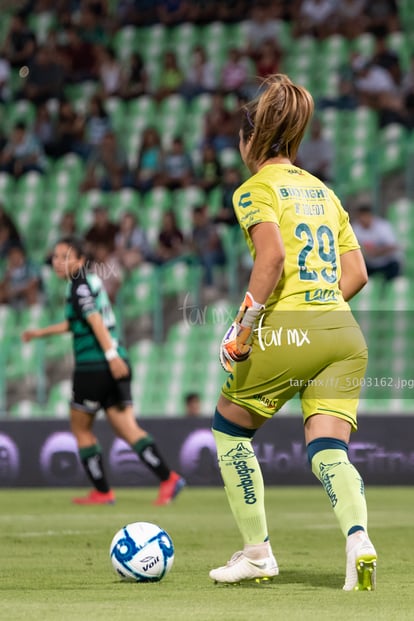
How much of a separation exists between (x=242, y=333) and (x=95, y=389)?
17.8 feet

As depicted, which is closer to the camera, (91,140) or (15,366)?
(15,366)

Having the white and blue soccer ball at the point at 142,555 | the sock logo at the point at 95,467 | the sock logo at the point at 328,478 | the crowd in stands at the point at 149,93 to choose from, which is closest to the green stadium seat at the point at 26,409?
the crowd in stands at the point at 149,93

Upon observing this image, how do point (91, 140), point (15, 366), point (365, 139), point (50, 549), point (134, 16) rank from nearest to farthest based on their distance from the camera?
point (50, 549) → point (15, 366) → point (365, 139) → point (91, 140) → point (134, 16)

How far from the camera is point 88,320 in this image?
10742 mm

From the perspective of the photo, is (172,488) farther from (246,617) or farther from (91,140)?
(91,140)

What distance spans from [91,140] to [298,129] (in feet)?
45.6

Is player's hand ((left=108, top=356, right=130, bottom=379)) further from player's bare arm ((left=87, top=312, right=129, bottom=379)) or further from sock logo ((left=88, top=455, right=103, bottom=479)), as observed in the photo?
sock logo ((left=88, top=455, right=103, bottom=479))

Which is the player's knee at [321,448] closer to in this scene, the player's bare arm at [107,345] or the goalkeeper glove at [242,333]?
the goalkeeper glove at [242,333]

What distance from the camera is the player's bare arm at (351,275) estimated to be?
6.03m

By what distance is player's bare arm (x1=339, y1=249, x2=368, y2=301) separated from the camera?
19.8 ft

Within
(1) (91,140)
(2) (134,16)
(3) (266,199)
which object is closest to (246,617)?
(3) (266,199)

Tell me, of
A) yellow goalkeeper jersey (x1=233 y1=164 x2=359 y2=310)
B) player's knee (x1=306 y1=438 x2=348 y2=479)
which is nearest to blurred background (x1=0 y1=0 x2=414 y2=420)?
yellow goalkeeper jersey (x1=233 y1=164 x2=359 y2=310)

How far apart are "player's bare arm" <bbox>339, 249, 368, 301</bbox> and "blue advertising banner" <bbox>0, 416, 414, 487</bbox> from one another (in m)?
7.22

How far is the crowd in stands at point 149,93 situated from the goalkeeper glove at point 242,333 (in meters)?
9.55
